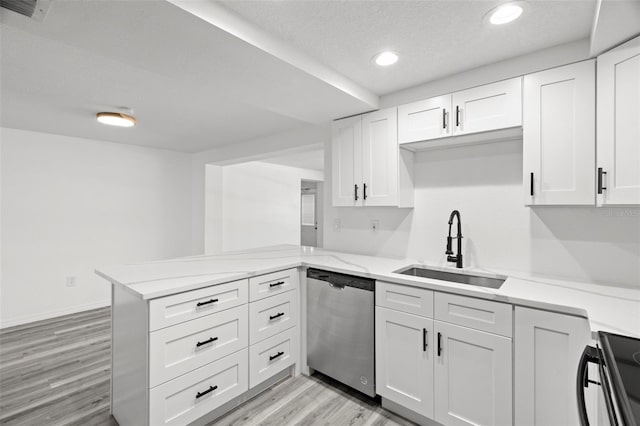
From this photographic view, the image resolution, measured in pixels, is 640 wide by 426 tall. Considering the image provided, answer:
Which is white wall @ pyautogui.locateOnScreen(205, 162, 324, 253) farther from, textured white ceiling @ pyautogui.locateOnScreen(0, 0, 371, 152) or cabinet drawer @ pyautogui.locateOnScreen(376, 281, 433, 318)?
cabinet drawer @ pyautogui.locateOnScreen(376, 281, 433, 318)

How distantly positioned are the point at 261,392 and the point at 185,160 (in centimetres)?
408

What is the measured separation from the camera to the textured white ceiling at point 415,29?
4.74ft

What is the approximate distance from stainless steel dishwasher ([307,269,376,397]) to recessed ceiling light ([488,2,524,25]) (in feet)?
5.42

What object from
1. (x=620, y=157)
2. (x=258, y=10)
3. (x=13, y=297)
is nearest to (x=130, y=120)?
(x=258, y=10)

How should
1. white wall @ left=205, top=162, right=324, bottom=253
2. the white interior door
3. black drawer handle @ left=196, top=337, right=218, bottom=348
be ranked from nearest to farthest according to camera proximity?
black drawer handle @ left=196, top=337, right=218, bottom=348 → white wall @ left=205, top=162, right=324, bottom=253 → the white interior door

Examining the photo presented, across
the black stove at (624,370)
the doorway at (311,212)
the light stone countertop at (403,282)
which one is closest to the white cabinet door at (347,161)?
the light stone countertop at (403,282)

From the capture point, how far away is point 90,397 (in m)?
2.18

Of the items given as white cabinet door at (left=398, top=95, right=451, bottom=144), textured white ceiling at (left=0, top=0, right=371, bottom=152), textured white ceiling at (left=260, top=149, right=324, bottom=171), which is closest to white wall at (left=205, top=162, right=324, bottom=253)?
textured white ceiling at (left=260, top=149, right=324, bottom=171)

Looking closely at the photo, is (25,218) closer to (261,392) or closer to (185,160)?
(185,160)

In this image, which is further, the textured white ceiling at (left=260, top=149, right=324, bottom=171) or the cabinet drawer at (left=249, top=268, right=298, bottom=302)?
the textured white ceiling at (left=260, top=149, right=324, bottom=171)

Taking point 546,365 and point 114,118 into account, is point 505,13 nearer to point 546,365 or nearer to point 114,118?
point 546,365

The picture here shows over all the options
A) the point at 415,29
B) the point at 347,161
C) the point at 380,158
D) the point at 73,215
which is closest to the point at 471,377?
the point at 380,158

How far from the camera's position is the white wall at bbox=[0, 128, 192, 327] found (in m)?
3.55

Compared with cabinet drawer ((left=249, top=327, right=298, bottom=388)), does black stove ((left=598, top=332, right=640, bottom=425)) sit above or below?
above
